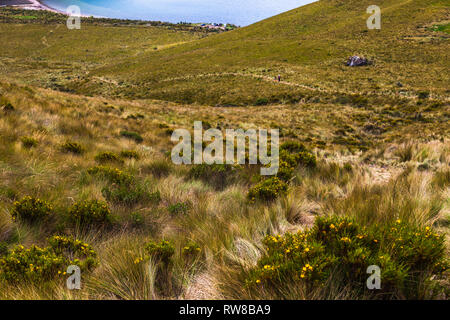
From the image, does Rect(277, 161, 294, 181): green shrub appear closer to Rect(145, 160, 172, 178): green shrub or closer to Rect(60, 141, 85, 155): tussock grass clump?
Rect(145, 160, 172, 178): green shrub

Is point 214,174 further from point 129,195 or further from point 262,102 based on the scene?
point 262,102

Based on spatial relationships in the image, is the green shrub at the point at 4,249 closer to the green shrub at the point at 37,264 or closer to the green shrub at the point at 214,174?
the green shrub at the point at 37,264

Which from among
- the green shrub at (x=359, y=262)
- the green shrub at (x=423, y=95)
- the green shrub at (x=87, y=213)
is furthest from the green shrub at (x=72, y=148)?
the green shrub at (x=423, y=95)

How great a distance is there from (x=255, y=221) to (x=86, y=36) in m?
137

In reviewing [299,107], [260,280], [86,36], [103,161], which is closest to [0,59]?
[86,36]

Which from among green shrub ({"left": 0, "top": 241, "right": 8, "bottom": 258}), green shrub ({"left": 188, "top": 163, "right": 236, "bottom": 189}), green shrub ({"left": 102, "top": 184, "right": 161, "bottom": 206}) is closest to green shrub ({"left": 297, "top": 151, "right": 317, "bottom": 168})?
green shrub ({"left": 188, "top": 163, "right": 236, "bottom": 189})

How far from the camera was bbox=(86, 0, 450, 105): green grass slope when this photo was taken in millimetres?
39438

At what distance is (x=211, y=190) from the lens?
521 centimetres

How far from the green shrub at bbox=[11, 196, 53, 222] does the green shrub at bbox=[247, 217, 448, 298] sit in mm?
2771

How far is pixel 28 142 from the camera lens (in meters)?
5.58

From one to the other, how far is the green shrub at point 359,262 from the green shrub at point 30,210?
2.77m

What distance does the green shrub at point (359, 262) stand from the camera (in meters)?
1.92

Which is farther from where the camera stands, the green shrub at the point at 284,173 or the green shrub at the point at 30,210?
the green shrub at the point at 284,173

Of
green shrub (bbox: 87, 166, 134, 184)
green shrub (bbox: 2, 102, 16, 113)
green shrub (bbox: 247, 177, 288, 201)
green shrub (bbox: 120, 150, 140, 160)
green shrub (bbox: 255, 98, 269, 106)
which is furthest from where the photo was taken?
green shrub (bbox: 255, 98, 269, 106)
